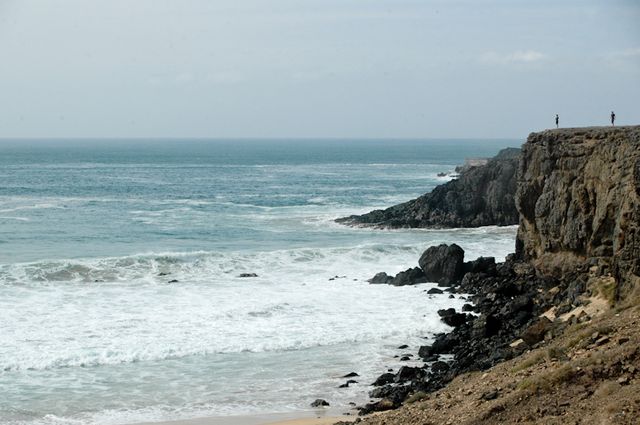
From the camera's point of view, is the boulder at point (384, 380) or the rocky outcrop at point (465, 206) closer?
the boulder at point (384, 380)

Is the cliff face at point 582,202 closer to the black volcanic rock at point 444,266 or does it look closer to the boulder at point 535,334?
the black volcanic rock at point 444,266

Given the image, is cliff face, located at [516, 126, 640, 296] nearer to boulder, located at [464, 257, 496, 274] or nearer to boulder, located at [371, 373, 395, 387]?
boulder, located at [464, 257, 496, 274]

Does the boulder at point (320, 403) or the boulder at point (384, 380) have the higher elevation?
the boulder at point (384, 380)

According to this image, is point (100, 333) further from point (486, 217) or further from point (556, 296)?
point (486, 217)

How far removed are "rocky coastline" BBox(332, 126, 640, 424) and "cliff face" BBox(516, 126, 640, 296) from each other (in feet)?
0.15

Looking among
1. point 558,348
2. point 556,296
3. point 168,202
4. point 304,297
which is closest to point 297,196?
point 168,202

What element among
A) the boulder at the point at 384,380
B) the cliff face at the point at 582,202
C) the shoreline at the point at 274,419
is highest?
the cliff face at the point at 582,202

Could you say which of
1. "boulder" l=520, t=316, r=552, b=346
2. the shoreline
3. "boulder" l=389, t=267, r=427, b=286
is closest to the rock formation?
"boulder" l=520, t=316, r=552, b=346

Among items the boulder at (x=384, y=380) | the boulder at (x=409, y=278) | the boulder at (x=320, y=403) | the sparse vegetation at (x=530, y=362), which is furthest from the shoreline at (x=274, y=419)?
the boulder at (x=409, y=278)

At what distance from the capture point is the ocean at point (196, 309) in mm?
22453

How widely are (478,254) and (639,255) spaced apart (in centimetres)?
2105

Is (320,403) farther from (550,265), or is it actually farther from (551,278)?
(550,265)

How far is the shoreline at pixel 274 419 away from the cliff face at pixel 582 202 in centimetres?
909

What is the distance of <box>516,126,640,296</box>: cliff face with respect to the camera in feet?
82.2
